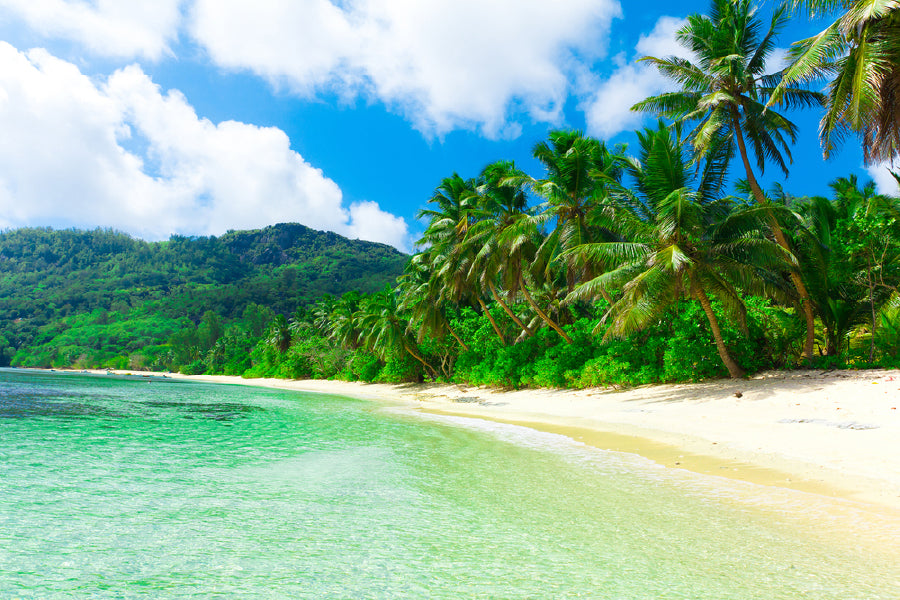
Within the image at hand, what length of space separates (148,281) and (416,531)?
526ft

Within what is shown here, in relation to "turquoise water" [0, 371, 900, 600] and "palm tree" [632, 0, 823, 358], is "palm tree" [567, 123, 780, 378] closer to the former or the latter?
"palm tree" [632, 0, 823, 358]

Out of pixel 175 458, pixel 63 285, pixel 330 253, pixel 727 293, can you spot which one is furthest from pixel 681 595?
pixel 63 285

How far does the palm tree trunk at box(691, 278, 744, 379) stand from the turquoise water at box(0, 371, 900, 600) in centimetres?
865

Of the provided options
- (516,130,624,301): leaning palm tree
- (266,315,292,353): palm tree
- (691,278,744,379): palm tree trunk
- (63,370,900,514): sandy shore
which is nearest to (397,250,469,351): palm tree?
(516,130,624,301): leaning palm tree

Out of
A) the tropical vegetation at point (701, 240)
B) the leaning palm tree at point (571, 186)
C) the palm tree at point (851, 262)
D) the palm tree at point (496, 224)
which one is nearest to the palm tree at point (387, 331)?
the tropical vegetation at point (701, 240)

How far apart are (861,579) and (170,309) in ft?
450

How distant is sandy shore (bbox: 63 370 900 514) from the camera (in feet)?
22.2

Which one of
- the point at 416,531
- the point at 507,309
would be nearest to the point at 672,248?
the point at 416,531

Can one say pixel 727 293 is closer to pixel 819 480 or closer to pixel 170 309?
pixel 819 480

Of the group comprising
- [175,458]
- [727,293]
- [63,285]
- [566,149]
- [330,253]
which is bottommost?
[175,458]

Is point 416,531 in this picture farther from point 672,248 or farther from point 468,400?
point 468,400

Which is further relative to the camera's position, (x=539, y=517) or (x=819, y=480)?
(x=819, y=480)

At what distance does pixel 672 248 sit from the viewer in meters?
14.0

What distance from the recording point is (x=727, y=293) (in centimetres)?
1480
